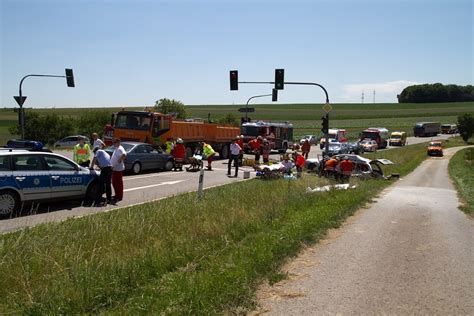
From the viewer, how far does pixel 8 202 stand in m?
10.2

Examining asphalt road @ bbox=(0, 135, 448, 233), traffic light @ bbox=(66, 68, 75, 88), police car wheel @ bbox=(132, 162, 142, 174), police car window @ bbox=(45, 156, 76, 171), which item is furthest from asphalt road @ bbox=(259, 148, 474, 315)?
traffic light @ bbox=(66, 68, 75, 88)

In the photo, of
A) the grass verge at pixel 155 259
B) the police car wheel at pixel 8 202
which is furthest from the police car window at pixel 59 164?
the grass verge at pixel 155 259

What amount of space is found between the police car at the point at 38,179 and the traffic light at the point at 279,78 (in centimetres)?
2099

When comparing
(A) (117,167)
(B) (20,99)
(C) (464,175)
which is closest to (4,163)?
(A) (117,167)

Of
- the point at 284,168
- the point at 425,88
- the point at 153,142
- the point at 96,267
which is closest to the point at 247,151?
the point at 153,142

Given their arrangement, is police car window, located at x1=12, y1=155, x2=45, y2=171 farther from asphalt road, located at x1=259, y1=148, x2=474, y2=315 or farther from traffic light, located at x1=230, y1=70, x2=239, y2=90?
traffic light, located at x1=230, y1=70, x2=239, y2=90

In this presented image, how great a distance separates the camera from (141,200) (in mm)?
12914

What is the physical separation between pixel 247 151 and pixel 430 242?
29.9 m

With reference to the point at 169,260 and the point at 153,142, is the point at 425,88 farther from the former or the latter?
the point at 169,260

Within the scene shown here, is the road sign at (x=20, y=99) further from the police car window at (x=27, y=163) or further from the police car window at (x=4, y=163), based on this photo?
the police car window at (x=4, y=163)

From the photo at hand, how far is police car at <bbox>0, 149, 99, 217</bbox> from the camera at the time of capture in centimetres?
1016

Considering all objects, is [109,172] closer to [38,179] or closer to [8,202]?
[38,179]

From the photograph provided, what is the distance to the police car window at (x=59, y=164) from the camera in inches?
444

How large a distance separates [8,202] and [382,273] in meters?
7.88
